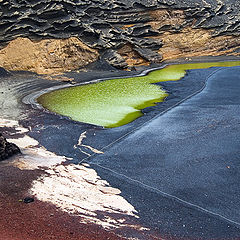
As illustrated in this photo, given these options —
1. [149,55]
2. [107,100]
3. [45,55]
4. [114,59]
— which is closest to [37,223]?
[107,100]

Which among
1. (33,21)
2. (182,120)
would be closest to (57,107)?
(182,120)

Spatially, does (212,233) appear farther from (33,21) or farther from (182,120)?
(33,21)

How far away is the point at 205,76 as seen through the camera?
2186 cm

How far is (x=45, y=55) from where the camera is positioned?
23.3 metres

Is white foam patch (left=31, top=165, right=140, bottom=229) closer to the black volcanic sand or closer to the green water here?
the black volcanic sand

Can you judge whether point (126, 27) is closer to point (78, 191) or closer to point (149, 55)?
point (149, 55)

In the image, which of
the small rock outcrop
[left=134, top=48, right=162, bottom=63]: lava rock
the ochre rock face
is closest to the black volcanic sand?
the small rock outcrop

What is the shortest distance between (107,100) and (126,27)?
16238 millimetres

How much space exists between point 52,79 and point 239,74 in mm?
12591

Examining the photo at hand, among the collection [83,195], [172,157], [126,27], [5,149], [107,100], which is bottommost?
[172,157]

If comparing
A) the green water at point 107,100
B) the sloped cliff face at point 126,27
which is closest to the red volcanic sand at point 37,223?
the green water at point 107,100

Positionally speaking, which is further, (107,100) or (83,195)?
(107,100)

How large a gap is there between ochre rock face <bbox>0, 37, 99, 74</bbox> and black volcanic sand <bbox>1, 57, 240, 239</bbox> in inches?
359

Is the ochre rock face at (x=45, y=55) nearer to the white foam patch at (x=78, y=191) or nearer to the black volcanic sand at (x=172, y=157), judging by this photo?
the black volcanic sand at (x=172, y=157)
